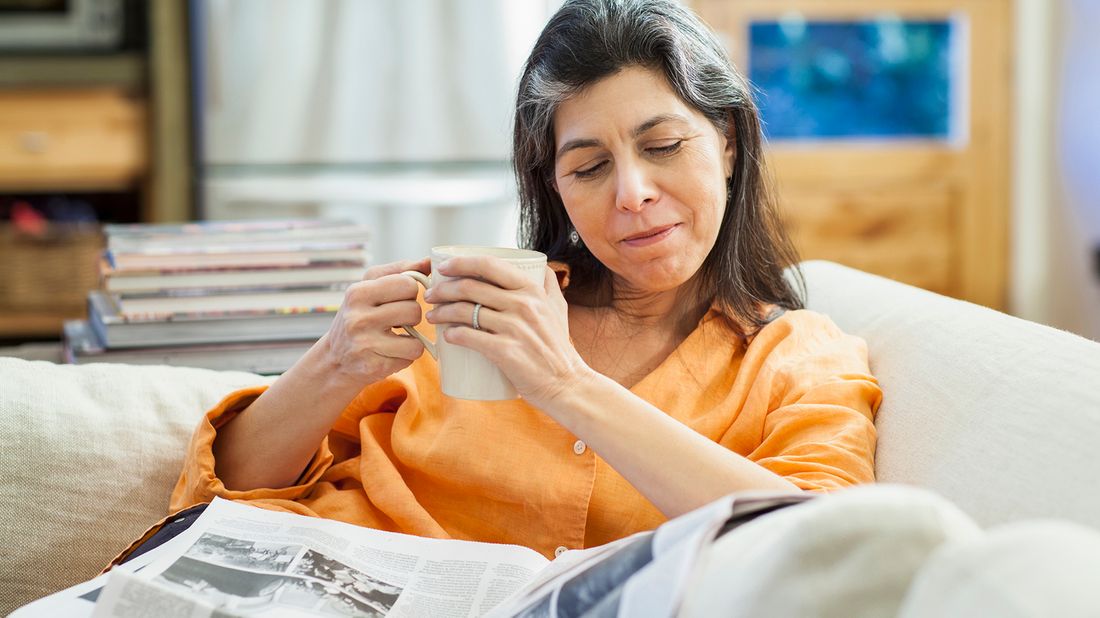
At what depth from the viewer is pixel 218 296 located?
5.08 ft

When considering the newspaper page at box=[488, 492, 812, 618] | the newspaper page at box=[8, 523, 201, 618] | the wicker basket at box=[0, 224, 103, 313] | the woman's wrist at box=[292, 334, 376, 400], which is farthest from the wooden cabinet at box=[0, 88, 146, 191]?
the newspaper page at box=[488, 492, 812, 618]

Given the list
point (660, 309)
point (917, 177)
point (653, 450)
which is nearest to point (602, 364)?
point (660, 309)

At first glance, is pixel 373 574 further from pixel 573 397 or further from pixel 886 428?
pixel 886 428

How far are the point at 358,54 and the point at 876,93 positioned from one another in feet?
6.55

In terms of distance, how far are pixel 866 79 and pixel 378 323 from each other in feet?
11.2

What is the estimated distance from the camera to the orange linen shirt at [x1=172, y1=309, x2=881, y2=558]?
43.6 inches

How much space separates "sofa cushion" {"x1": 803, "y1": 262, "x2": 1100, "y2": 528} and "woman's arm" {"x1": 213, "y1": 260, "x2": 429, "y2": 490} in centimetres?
47

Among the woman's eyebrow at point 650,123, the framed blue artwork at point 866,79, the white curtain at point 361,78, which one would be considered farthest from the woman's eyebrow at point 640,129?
the framed blue artwork at point 866,79

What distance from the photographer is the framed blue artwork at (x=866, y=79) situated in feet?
13.3

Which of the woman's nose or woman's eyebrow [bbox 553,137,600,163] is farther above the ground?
woman's eyebrow [bbox 553,137,600,163]

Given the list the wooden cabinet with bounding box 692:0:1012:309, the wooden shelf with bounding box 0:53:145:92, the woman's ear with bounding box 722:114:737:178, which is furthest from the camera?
the wooden cabinet with bounding box 692:0:1012:309

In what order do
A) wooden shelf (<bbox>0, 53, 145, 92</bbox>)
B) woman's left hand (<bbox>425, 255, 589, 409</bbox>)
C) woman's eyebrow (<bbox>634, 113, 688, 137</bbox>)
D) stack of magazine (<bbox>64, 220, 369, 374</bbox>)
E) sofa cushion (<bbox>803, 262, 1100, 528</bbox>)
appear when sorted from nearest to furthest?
sofa cushion (<bbox>803, 262, 1100, 528</bbox>)
woman's left hand (<bbox>425, 255, 589, 409</bbox>)
woman's eyebrow (<bbox>634, 113, 688, 137</bbox>)
stack of magazine (<bbox>64, 220, 369, 374</bbox>)
wooden shelf (<bbox>0, 53, 145, 92</bbox>)

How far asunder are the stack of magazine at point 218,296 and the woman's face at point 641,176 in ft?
1.58

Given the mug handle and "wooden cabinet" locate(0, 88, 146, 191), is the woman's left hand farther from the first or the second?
"wooden cabinet" locate(0, 88, 146, 191)
